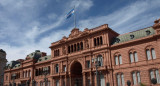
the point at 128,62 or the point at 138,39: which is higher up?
the point at 138,39

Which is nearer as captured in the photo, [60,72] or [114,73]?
[114,73]

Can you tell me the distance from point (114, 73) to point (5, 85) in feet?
191

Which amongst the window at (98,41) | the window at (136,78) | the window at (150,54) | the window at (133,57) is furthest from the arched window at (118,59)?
the window at (150,54)

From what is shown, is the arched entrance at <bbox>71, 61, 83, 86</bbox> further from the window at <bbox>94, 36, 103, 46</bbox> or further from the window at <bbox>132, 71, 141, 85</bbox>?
the window at <bbox>132, 71, 141, 85</bbox>

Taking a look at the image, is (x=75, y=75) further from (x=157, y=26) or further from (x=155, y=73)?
(x=157, y=26)

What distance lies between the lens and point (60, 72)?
54.8m

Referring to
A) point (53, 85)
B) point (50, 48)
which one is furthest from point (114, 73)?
point (50, 48)

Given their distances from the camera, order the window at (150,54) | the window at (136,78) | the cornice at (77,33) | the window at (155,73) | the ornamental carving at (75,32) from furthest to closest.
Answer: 1. the ornamental carving at (75,32)
2. the cornice at (77,33)
3. the window at (136,78)
4. the window at (150,54)
5. the window at (155,73)

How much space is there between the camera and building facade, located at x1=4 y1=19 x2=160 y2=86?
126 ft

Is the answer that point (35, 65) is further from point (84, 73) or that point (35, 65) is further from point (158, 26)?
point (158, 26)

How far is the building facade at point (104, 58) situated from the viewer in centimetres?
3831

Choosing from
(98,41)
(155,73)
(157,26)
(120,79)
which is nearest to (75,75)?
(98,41)

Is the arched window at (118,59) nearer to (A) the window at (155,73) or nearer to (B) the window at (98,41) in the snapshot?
(B) the window at (98,41)

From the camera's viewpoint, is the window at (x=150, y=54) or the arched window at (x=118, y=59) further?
the arched window at (x=118, y=59)
